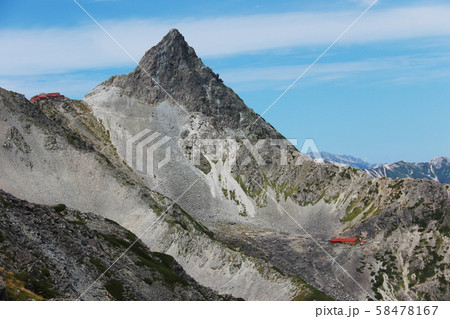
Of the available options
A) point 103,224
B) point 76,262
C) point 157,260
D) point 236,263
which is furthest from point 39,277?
point 236,263

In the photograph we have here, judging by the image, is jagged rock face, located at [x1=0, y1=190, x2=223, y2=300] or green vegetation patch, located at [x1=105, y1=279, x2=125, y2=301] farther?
green vegetation patch, located at [x1=105, y1=279, x2=125, y2=301]

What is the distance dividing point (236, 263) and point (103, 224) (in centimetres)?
4557

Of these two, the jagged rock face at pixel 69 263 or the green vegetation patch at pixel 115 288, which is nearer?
the jagged rock face at pixel 69 263

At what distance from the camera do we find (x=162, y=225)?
19538 centimetres

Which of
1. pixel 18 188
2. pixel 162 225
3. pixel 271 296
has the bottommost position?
pixel 271 296

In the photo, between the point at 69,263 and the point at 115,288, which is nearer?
the point at 69,263

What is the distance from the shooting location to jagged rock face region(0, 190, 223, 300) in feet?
249

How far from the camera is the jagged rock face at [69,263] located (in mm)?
75875

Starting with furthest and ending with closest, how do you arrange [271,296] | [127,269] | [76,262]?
[271,296], [127,269], [76,262]

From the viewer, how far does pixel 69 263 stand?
285 feet

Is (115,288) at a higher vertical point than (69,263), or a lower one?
lower

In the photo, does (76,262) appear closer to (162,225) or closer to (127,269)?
(127,269)

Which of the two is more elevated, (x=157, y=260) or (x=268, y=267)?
(x=157, y=260)
